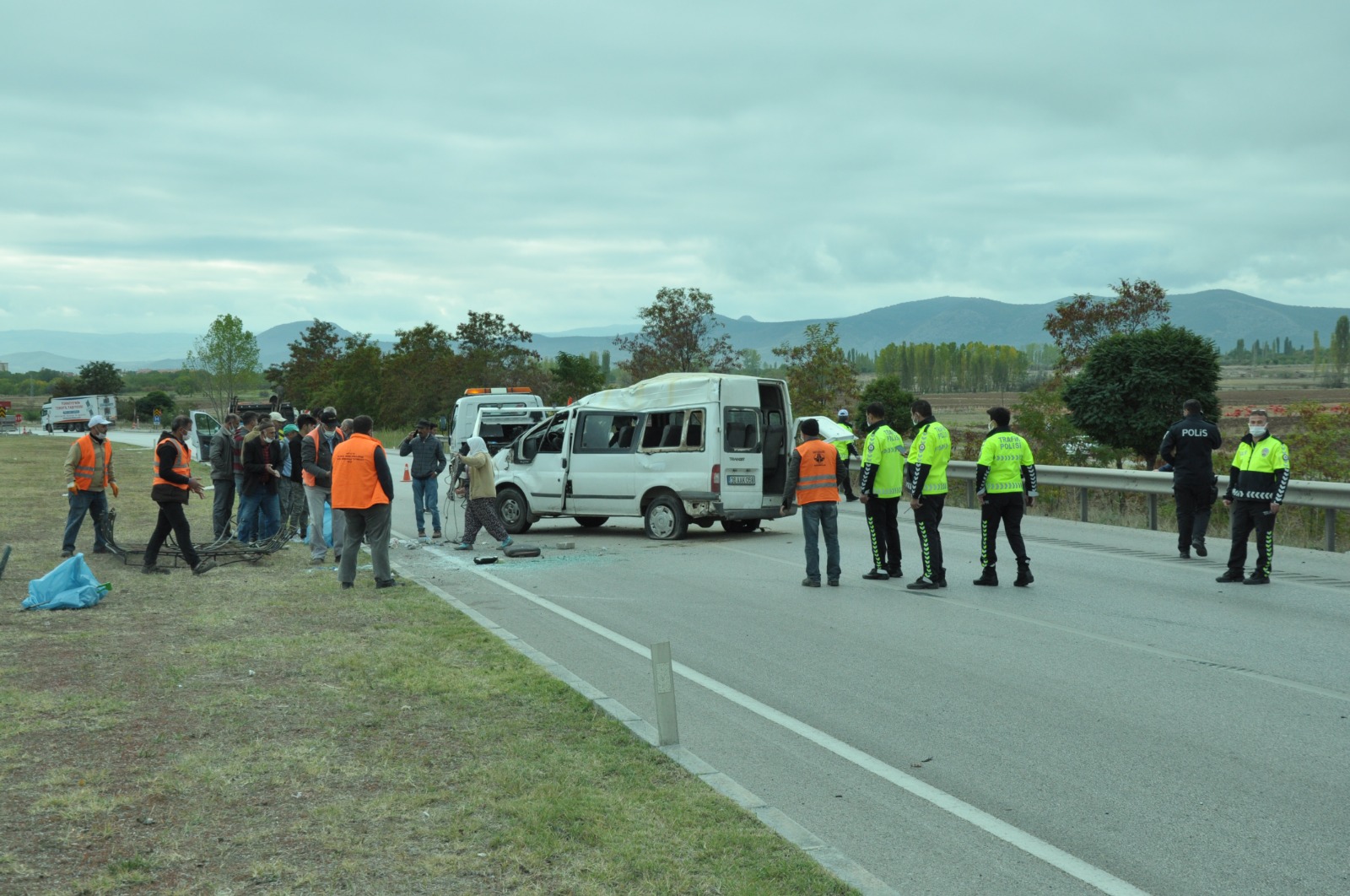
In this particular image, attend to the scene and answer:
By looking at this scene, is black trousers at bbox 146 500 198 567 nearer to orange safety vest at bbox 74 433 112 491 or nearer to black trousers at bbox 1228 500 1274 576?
orange safety vest at bbox 74 433 112 491

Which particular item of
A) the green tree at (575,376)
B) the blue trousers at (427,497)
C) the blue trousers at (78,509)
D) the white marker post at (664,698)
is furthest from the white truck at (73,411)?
the white marker post at (664,698)

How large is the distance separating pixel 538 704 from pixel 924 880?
3.20 meters

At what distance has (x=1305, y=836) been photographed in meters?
4.99

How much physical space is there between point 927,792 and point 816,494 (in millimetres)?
7028

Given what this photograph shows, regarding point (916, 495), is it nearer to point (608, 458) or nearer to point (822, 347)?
point (608, 458)

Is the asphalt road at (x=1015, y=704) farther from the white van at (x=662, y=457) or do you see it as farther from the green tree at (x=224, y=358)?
the green tree at (x=224, y=358)

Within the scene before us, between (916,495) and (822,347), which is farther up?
(822,347)

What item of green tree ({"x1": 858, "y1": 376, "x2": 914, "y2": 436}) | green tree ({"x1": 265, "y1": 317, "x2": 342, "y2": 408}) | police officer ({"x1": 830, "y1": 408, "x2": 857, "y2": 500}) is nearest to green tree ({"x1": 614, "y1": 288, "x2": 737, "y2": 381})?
green tree ({"x1": 858, "y1": 376, "x2": 914, "y2": 436})

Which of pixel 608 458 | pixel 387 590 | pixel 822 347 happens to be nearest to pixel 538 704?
pixel 387 590

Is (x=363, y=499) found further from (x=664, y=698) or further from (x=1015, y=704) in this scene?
(x=1015, y=704)

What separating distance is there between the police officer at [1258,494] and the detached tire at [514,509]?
10147 millimetres

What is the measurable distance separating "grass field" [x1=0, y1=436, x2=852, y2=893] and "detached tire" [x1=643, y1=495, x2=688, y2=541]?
724 cm

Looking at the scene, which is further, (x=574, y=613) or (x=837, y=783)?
(x=574, y=613)

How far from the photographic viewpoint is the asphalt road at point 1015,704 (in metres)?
4.94
